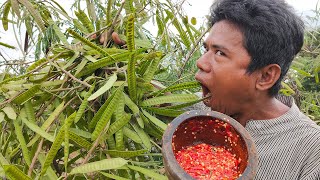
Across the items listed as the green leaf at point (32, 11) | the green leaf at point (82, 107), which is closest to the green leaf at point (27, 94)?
the green leaf at point (82, 107)

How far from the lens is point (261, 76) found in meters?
1.18

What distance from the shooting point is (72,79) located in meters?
1.10

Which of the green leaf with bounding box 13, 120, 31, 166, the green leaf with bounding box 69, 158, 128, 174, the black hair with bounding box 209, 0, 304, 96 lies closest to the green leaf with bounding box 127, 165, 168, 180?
the green leaf with bounding box 69, 158, 128, 174

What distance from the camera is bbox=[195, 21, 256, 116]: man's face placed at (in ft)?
3.70

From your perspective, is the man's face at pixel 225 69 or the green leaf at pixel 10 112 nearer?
the green leaf at pixel 10 112

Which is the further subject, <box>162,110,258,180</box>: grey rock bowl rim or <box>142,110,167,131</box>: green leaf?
<box>142,110,167,131</box>: green leaf

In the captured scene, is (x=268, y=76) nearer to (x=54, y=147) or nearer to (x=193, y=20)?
(x=193, y=20)

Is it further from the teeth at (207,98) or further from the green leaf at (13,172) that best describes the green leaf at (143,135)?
the green leaf at (13,172)

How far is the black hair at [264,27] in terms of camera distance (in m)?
1.13

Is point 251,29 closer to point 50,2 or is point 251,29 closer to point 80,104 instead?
point 80,104

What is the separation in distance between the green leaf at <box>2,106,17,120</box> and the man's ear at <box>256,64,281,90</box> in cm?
61

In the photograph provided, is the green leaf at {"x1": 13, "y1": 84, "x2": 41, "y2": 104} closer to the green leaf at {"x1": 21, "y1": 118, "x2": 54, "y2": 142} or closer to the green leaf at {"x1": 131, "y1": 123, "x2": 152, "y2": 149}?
the green leaf at {"x1": 21, "y1": 118, "x2": 54, "y2": 142}

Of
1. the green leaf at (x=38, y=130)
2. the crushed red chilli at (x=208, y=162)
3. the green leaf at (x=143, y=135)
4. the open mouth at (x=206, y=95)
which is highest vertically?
the green leaf at (x=38, y=130)

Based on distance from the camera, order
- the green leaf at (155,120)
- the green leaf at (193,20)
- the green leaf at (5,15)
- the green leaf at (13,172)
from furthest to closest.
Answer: the green leaf at (193,20), the green leaf at (5,15), the green leaf at (155,120), the green leaf at (13,172)
